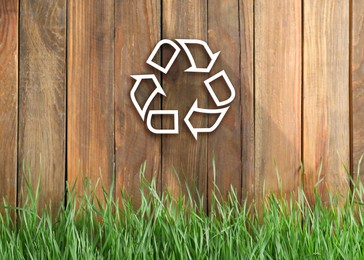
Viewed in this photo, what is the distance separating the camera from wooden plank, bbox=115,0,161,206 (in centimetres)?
230

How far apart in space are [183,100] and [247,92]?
29cm

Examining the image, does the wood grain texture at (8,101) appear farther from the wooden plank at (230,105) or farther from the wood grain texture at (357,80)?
the wood grain texture at (357,80)

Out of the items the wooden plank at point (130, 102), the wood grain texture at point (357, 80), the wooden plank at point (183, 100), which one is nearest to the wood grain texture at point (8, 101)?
the wooden plank at point (130, 102)

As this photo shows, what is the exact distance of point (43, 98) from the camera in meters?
2.24

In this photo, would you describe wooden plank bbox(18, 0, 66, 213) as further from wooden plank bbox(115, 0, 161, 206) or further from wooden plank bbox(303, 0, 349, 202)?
wooden plank bbox(303, 0, 349, 202)

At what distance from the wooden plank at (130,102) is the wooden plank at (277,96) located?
0.46m

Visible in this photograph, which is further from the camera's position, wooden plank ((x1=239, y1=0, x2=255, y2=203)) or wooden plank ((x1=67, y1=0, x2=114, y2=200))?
wooden plank ((x1=239, y1=0, x2=255, y2=203))

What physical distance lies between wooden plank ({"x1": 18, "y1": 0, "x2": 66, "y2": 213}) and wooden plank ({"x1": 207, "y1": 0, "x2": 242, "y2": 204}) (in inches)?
24.7

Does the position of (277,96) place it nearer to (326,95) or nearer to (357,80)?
(326,95)

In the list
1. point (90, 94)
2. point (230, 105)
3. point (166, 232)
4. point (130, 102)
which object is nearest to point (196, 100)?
point (230, 105)

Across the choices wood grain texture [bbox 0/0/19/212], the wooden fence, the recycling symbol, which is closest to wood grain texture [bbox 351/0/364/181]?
the wooden fence

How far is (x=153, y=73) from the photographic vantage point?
2328mm

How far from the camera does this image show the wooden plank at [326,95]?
250 centimetres

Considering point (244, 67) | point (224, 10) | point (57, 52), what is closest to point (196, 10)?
point (224, 10)
